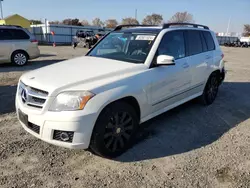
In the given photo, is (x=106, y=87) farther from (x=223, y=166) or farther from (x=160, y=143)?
(x=223, y=166)

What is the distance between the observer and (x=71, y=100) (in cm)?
290

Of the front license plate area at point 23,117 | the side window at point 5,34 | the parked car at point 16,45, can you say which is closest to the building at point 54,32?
the parked car at point 16,45

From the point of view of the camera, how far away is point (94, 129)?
3.03 metres

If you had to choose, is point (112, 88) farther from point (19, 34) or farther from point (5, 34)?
point (19, 34)

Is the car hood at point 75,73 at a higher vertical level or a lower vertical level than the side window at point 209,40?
lower

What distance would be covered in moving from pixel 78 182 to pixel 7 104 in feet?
11.0

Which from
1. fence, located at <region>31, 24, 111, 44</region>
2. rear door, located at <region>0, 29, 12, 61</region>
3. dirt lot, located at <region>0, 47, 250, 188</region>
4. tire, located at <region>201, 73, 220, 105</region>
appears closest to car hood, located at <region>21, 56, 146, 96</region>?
dirt lot, located at <region>0, 47, 250, 188</region>

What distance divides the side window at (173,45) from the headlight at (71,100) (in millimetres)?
1638

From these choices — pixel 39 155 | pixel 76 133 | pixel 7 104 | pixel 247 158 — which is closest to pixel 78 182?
pixel 76 133

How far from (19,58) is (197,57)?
8.58 meters

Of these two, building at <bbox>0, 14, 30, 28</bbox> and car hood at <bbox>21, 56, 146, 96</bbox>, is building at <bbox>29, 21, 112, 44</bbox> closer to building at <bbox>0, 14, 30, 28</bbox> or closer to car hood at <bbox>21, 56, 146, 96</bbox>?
building at <bbox>0, 14, 30, 28</bbox>

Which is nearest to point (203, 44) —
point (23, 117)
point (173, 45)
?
point (173, 45)

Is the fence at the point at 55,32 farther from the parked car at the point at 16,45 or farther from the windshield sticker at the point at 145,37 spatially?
the windshield sticker at the point at 145,37

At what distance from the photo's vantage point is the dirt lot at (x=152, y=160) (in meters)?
2.94
